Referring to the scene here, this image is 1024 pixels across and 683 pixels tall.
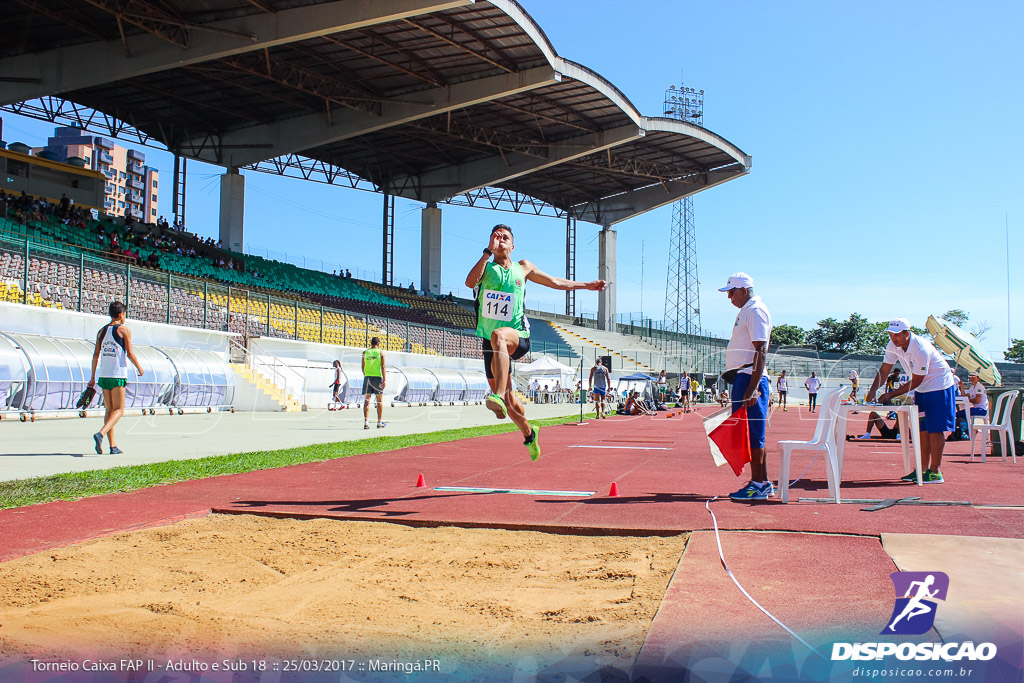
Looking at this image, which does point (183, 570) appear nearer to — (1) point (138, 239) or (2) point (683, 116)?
(1) point (138, 239)

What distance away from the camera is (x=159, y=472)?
8469 millimetres

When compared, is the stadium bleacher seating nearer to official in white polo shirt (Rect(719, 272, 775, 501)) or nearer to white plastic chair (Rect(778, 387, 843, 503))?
official in white polo shirt (Rect(719, 272, 775, 501))

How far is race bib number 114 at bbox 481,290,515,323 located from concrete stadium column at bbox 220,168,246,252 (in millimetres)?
41502

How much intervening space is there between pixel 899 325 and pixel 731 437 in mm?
2875

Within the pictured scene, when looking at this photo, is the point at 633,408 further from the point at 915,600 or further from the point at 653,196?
the point at 653,196

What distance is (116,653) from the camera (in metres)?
3.05

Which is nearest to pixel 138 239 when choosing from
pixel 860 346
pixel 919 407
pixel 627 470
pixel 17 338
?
pixel 17 338

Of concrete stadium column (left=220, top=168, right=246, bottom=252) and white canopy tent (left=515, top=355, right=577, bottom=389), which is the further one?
concrete stadium column (left=220, top=168, right=246, bottom=252)

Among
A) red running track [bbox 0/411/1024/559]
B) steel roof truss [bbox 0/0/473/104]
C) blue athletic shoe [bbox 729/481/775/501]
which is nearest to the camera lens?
red running track [bbox 0/411/1024/559]

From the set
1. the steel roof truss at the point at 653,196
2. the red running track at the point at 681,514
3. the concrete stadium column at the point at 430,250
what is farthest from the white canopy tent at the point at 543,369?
the red running track at the point at 681,514

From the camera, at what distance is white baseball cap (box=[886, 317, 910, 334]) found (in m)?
8.41

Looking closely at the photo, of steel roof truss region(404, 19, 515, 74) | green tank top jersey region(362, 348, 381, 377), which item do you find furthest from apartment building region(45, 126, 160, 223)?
green tank top jersey region(362, 348, 381, 377)

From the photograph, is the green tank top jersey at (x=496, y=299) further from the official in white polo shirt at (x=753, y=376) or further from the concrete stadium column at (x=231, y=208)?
the concrete stadium column at (x=231, y=208)

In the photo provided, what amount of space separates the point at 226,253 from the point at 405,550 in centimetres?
4119
